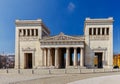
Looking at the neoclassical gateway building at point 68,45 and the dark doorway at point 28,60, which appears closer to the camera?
the neoclassical gateway building at point 68,45

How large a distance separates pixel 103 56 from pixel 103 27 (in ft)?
35.6

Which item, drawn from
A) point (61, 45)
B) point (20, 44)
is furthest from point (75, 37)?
point (20, 44)

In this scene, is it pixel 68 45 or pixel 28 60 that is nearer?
pixel 68 45

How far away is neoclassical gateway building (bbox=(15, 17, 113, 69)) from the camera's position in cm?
8650

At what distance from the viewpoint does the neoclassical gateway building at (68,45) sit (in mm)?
86500

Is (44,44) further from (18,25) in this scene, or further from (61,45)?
(18,25)

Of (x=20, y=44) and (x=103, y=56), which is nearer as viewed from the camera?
(x=103, y=56)

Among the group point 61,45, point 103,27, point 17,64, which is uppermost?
point 103,27

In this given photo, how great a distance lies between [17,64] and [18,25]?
15169 millimetres

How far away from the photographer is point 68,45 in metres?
87.4

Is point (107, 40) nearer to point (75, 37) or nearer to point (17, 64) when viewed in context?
point (75, 37)

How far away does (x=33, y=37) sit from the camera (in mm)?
90938

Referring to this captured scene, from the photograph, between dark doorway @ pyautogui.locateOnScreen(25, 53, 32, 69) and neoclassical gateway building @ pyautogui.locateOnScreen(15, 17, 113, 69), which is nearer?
neoclassical gateway building @ pyautogui.locateOnScreen(15, 17, 113, 69)

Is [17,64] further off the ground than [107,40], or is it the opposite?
[107,40]
